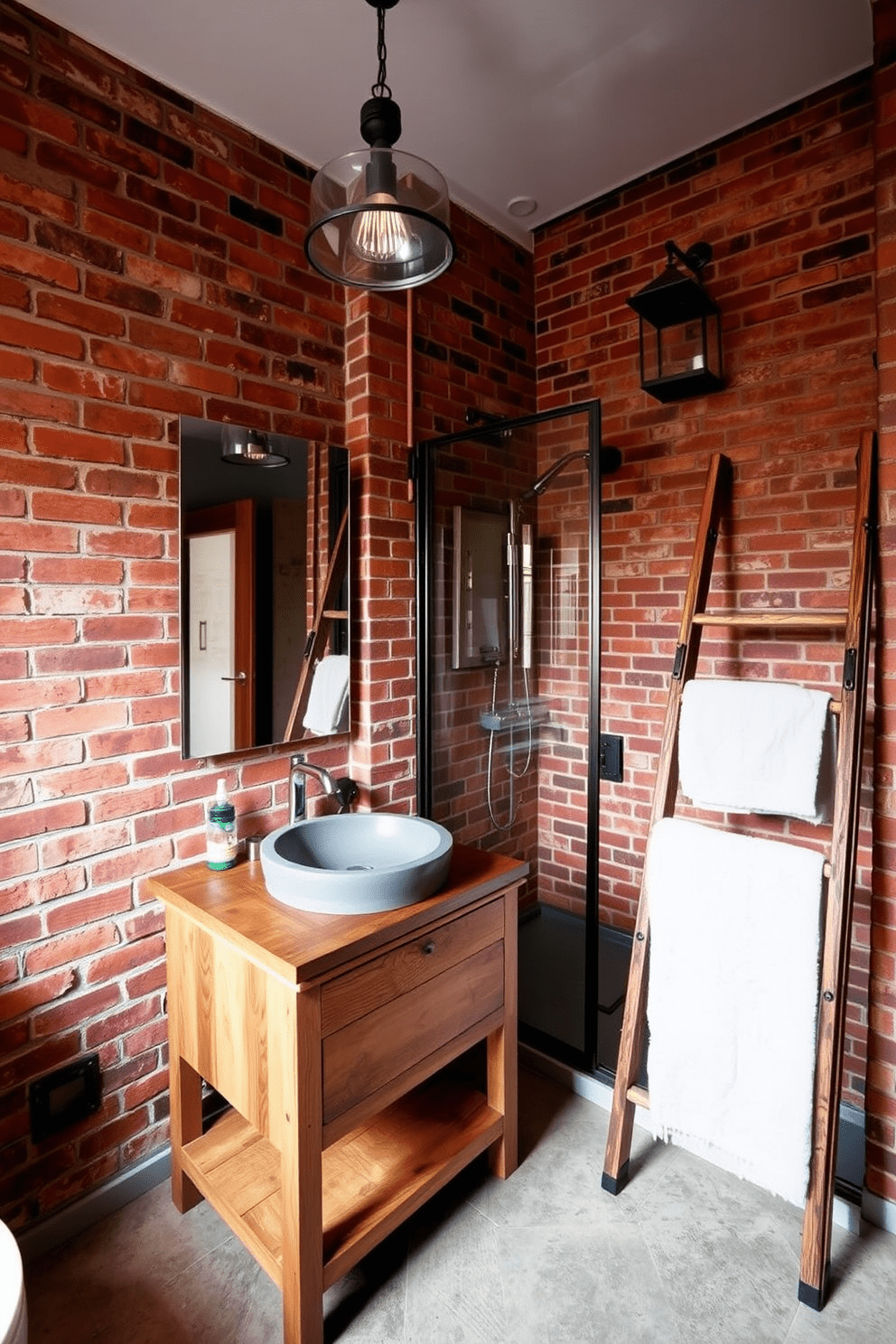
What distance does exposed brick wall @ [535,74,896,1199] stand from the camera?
1.97m

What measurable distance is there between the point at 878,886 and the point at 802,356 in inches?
58.0

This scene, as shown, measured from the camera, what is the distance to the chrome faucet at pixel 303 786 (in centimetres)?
190

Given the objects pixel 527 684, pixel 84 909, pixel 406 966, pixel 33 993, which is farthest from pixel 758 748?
Result: pixel 33 993

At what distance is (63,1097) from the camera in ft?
5.22

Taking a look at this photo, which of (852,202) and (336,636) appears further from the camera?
(336,636)

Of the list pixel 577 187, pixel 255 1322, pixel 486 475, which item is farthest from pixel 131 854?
pixel 577 187

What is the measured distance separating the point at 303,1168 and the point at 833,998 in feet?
3.54

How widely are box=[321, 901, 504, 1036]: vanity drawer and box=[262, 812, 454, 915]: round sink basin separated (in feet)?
0.34

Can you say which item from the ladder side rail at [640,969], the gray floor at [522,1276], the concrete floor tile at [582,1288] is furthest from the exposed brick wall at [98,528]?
the ladder side rail at [640,969]

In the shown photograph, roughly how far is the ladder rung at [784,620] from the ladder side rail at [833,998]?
100mm

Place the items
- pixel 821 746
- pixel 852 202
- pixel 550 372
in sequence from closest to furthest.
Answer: pixel 821 746
pixel 852 202
pixel 550 372

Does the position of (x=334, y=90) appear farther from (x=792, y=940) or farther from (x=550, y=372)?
(x=792, y=940)

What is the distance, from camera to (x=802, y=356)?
2.07 m

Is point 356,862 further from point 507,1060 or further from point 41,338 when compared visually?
point 41,338
